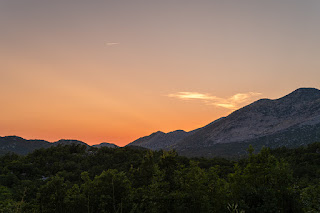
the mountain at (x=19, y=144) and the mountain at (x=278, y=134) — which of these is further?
the mountain at (x=19, y=144)

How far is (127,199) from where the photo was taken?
48.9 ft

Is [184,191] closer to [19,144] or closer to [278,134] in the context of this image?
[278,134]

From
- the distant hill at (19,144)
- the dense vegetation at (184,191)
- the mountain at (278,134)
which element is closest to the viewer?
the dense vegetation at (184,191)

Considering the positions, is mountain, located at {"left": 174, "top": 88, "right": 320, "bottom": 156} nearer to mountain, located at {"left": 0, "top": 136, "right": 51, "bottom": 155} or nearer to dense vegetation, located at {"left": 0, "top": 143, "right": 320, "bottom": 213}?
mountain, located at {"left": 0, "top": 136, "right": 51, "bottom": 155}

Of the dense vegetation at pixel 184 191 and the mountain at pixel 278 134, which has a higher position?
the mountain at pixel 278 134

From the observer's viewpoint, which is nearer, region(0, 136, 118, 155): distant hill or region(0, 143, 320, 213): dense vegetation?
region(0, 143, 320, 213): dense vegetation

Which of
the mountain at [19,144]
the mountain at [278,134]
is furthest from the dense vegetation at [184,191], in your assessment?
the mountain at [19,144]

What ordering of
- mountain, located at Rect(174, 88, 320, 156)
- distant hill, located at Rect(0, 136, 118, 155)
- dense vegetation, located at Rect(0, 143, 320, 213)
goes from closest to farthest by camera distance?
dense vegetation, located at Rect(0, 143, 320, 213) → mountain, located at Rect(174, 88, 320, 156) → distant hill, located at Rect(0, 136, 118, 155)

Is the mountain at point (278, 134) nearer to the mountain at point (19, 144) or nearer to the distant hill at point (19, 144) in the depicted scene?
the distant hill at point (19, 144)

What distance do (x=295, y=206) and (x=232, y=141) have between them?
186m

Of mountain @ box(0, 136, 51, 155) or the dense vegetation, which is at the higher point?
mountain @ box(0, 136, 51, 155)

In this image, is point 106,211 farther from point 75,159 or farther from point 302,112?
point 302,112

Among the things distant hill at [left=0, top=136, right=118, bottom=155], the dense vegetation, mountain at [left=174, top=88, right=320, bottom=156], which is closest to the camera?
the dense vegetation

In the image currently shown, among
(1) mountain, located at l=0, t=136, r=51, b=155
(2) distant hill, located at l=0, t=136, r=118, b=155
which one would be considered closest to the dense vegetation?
(2) distant hill, located at l=0, t=136, r=118, b=155
